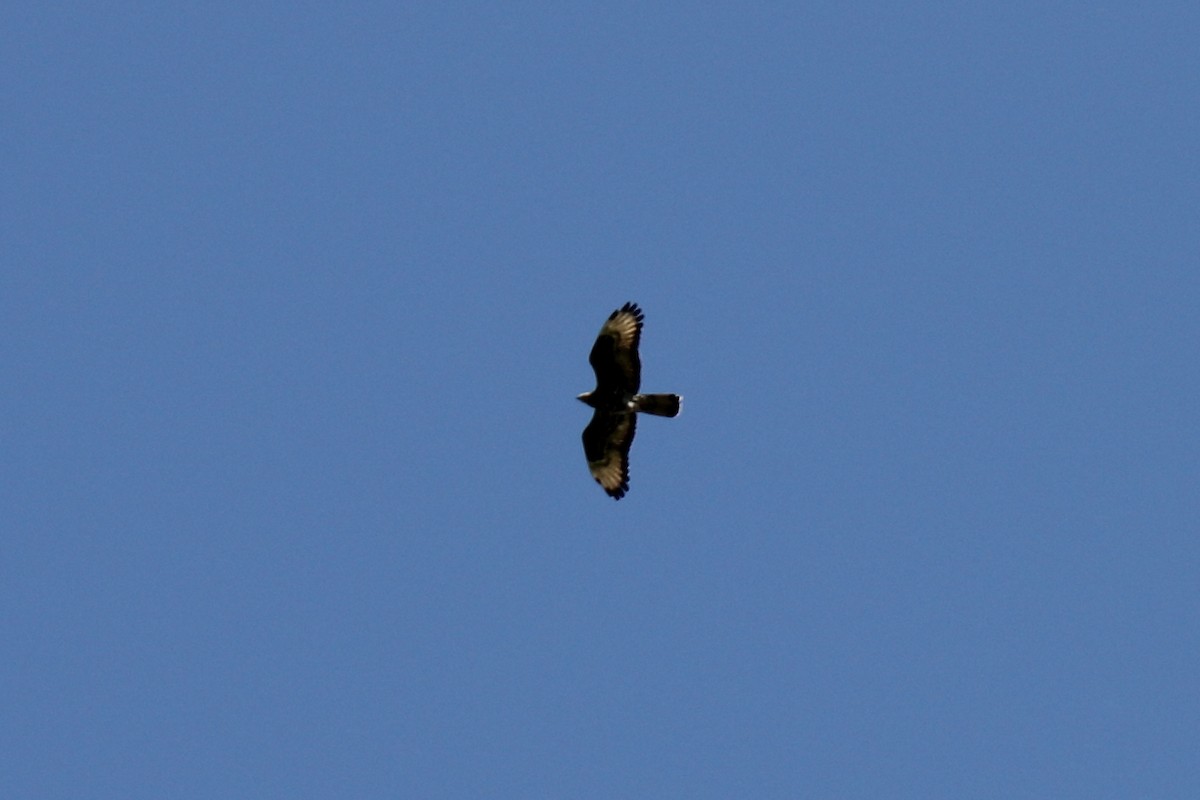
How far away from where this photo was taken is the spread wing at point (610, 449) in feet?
99.9

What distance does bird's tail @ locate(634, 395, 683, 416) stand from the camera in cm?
2939

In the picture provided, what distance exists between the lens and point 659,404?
29.5 metres

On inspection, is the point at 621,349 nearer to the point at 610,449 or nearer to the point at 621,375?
the point at 621,375

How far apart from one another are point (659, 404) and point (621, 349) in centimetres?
107

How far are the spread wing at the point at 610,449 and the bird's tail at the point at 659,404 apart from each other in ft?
2.42

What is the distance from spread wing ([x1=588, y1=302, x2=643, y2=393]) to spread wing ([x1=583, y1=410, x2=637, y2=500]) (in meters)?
A: 0.93

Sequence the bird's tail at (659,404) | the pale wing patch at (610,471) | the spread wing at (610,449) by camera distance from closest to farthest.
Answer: the bird's tail at (659,404)
the spread wing at (610,449)
the pale wing patch at (610,471)

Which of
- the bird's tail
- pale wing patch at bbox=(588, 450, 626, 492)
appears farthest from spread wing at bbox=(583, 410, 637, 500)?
the bird's tail

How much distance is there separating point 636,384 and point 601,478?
2.18 m

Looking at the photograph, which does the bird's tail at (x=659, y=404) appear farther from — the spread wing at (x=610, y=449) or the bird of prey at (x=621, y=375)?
the spread wing at (x=610, y=449)

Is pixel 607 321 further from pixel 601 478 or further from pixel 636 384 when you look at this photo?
pixel 601 478

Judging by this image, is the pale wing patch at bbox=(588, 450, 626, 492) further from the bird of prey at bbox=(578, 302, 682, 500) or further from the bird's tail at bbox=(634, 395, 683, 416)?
the bird's tail at bbox=(634, 395, 683, 416)

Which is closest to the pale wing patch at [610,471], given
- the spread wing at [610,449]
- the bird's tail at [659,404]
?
the spread wing at [610,449]

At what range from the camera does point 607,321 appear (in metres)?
29.5
